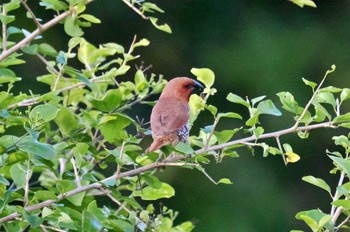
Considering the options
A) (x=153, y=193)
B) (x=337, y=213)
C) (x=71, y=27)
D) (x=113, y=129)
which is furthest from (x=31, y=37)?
(x=337, y=213)

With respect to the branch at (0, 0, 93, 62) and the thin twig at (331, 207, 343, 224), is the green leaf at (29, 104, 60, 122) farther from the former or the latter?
the thin twig at (331, 207, 343, 224)

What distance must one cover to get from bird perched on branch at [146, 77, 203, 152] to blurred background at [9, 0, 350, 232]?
135 inches

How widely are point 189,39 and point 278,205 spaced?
135 cm

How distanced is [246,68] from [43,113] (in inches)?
197

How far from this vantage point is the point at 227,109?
275 inches

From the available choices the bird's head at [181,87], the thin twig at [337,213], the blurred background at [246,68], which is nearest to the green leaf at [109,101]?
the thin twig at [337,213]

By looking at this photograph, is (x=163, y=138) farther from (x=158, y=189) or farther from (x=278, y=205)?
(x=278, y=205)

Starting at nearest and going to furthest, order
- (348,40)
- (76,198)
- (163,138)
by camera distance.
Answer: (76,198)
(163,138)
(348,40)

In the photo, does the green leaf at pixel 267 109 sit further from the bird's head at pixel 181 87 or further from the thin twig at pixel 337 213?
→ the bird's head at pixel 181 87

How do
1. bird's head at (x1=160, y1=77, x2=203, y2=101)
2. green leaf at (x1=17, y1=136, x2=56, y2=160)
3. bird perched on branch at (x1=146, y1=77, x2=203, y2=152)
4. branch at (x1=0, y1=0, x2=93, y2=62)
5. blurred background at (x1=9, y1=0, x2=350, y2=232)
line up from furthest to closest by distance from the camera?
blurred background at (x1=9, y1=0, x2=350, y2=232), bird's head at (x1=160, y1=77, x2=203, y2=101), bird perched on branch at (x1=146, y1=77, x2=203, y2=152), branch at (x1=0, y1=0, x2=93, y2=62), green leaf at (x1=17, y1=136, x2=56, y2=160)

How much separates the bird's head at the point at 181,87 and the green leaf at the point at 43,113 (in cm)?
103

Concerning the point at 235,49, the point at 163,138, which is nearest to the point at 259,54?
the point at 235,49

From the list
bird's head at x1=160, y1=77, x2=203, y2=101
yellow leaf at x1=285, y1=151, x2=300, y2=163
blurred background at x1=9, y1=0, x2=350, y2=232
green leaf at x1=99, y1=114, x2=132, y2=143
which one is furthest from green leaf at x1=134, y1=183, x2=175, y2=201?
blurred background at x1=9, y1=0, x2=350, y2=232

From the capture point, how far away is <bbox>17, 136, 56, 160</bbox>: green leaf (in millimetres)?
1830
